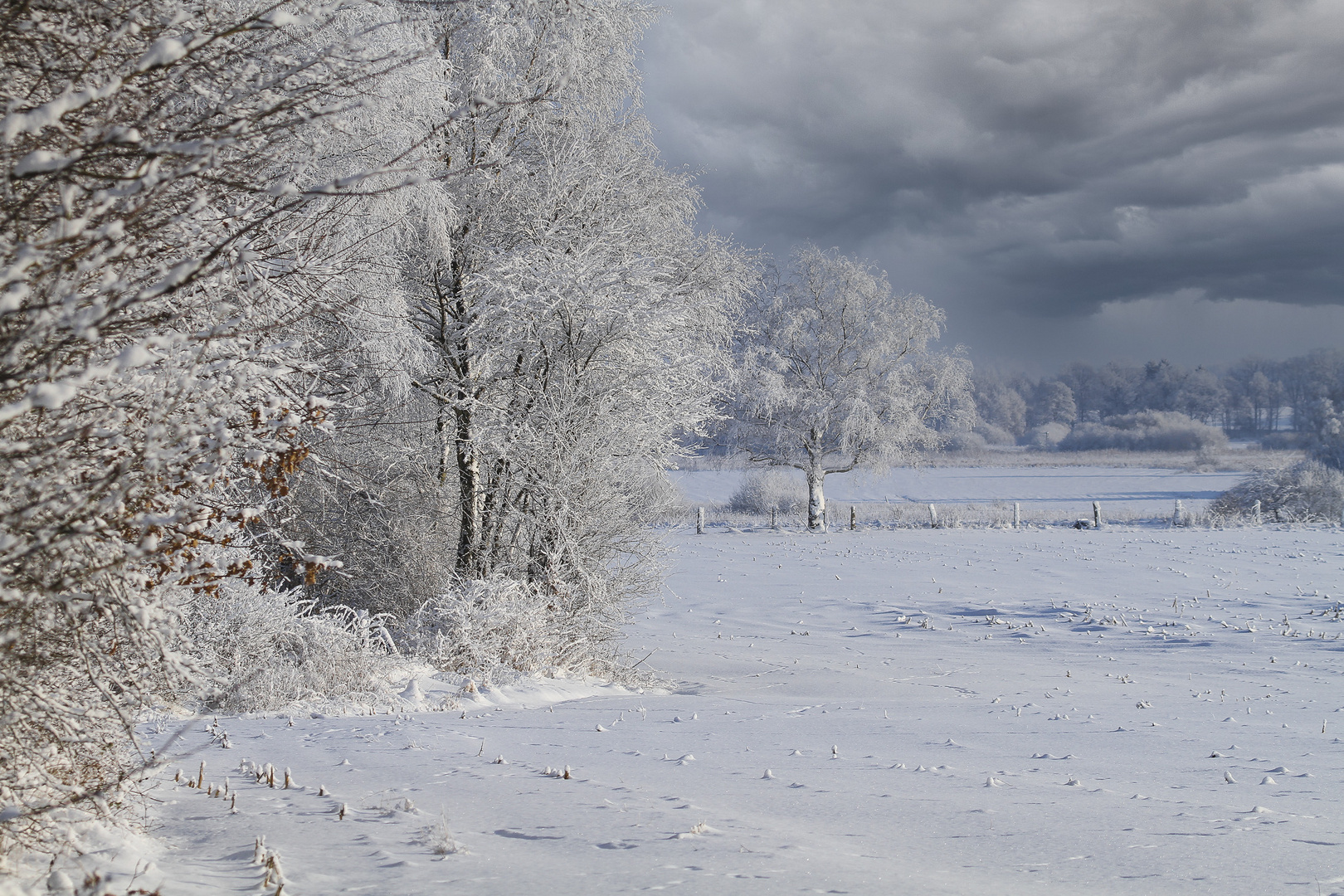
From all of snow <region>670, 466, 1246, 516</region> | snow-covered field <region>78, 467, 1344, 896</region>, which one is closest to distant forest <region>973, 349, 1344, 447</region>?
snow <region>670, 466, 1246, 516</region>

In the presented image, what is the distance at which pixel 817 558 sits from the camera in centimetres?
2127

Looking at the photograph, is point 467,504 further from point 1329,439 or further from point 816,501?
point 1329,439

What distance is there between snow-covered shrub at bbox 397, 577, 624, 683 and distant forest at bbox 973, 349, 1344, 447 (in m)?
102

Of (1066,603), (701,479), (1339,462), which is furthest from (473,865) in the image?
(701,479)

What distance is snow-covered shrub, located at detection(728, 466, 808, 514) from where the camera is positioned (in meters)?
35.8

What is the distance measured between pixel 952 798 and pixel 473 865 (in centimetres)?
240

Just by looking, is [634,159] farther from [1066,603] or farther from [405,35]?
[1066,603]

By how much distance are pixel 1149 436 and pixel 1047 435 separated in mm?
19049

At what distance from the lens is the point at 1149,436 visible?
3396 inches

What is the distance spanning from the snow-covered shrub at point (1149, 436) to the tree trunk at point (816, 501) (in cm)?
6760

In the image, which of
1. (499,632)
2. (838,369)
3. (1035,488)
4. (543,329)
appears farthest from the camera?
(1035,488)

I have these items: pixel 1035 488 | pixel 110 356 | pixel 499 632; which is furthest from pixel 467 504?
pixel 1035 488

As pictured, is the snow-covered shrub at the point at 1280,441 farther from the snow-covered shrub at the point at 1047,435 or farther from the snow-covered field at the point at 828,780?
the snow-covered field at the point at 828,780

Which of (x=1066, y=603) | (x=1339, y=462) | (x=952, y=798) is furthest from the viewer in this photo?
(x=1339, y=462)
